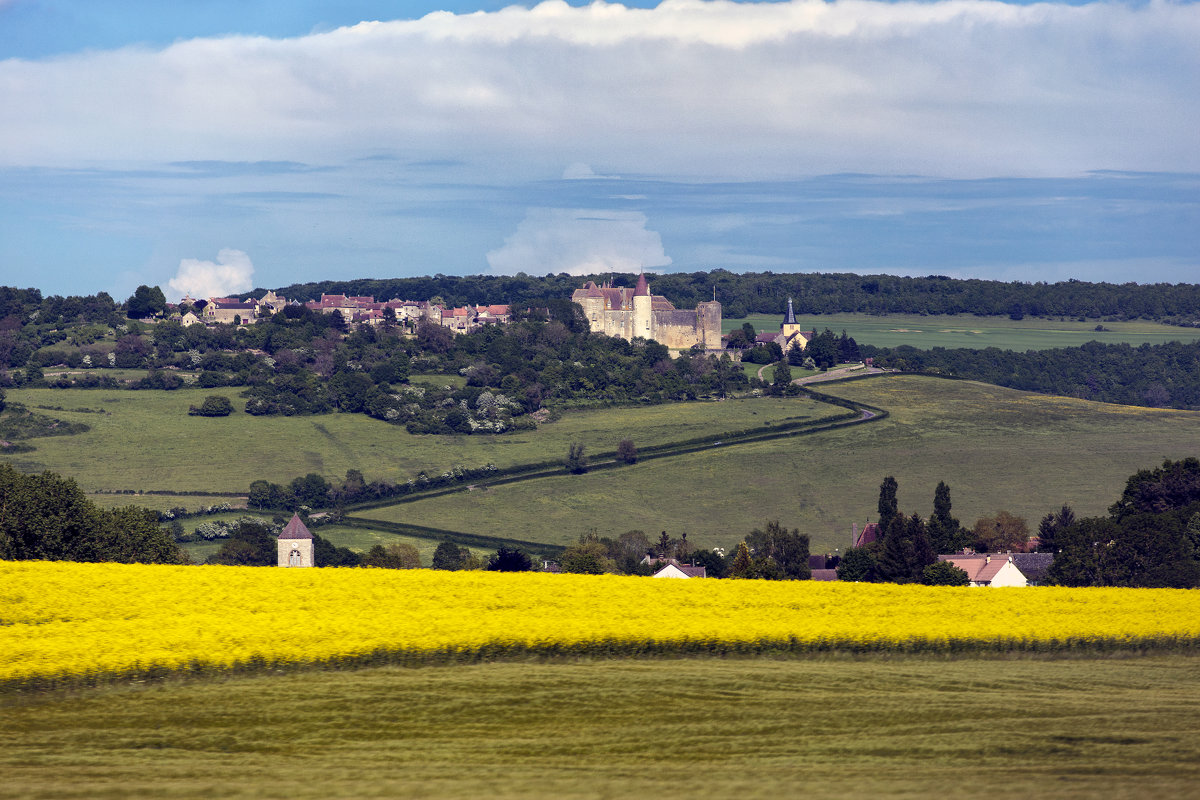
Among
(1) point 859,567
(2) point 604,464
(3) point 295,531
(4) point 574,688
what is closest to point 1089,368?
(2) point 604,464

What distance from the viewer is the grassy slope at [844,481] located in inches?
3809

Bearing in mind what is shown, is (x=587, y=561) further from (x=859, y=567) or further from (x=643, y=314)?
(x=643, y=314)

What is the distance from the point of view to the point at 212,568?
38781mm

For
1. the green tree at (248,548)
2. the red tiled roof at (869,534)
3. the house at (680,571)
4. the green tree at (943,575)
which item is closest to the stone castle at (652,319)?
the red tiled roof at (869,534)

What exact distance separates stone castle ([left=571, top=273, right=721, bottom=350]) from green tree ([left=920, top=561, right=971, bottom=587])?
118396 mm

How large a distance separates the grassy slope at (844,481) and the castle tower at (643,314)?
191 feet

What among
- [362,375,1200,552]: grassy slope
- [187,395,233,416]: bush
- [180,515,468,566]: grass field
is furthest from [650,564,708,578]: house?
[187,395,233,416]: bush

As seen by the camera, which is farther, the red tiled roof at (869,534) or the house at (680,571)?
the red tiled roof at (869,534)

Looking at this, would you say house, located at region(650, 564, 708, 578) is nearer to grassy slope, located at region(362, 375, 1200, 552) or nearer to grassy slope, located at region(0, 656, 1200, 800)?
grassy slope, located at region(362, 375, 1200, 552)

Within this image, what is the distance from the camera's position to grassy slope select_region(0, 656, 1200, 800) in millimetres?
20734

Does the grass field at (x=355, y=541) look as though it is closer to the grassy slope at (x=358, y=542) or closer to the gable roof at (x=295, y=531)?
the grassy slope at (x=358, y=542)

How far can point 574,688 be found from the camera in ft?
88.1

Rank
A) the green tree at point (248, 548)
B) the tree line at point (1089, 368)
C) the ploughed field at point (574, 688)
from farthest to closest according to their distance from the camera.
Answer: the tree line at point (1089, 368) < the green tree at point (248, 548) < the ploughed field at point (574, 688)

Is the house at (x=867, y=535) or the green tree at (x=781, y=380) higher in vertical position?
the green tree at (x=781, y=380)
